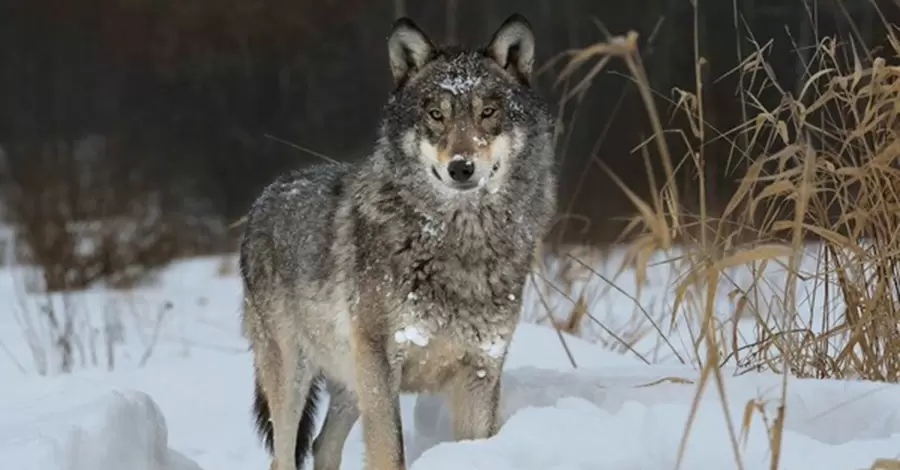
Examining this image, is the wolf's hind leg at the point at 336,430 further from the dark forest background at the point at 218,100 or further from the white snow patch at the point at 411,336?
the dark forest background at the point at 218,100

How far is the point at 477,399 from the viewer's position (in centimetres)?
351

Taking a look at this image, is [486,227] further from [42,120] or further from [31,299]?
[42,120]

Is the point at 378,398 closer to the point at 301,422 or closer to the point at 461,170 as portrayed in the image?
the point at 461,170

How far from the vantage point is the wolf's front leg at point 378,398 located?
3371 mm

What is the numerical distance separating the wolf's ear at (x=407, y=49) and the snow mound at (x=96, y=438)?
139 cm

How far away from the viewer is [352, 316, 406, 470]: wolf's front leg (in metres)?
3.37

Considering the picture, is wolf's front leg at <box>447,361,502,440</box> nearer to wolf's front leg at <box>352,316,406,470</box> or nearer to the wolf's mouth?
wolf's front leg at <box>352,316,406,470</box>

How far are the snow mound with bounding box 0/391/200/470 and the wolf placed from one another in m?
0.65

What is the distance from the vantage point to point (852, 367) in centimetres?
371

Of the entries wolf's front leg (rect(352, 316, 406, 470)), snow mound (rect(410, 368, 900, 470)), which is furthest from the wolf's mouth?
snow mound (rect(410, 368, 900, 470))

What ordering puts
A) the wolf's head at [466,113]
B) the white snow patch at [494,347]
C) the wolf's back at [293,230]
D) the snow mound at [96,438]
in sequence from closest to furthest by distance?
1. the snow mound at [96,438]
2. the wolf's head at [466,113]
3. the white snow patch at [494,347]
4. the wolf's back at [293,230]

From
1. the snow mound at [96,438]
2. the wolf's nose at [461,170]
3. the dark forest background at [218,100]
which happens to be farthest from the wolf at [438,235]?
the dark forest background at [218,100]

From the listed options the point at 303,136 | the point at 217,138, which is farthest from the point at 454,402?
the point at 217,138

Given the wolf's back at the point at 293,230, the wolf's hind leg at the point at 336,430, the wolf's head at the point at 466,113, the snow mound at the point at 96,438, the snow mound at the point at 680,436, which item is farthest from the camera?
the wolf's hind leg at the point at 336,430
